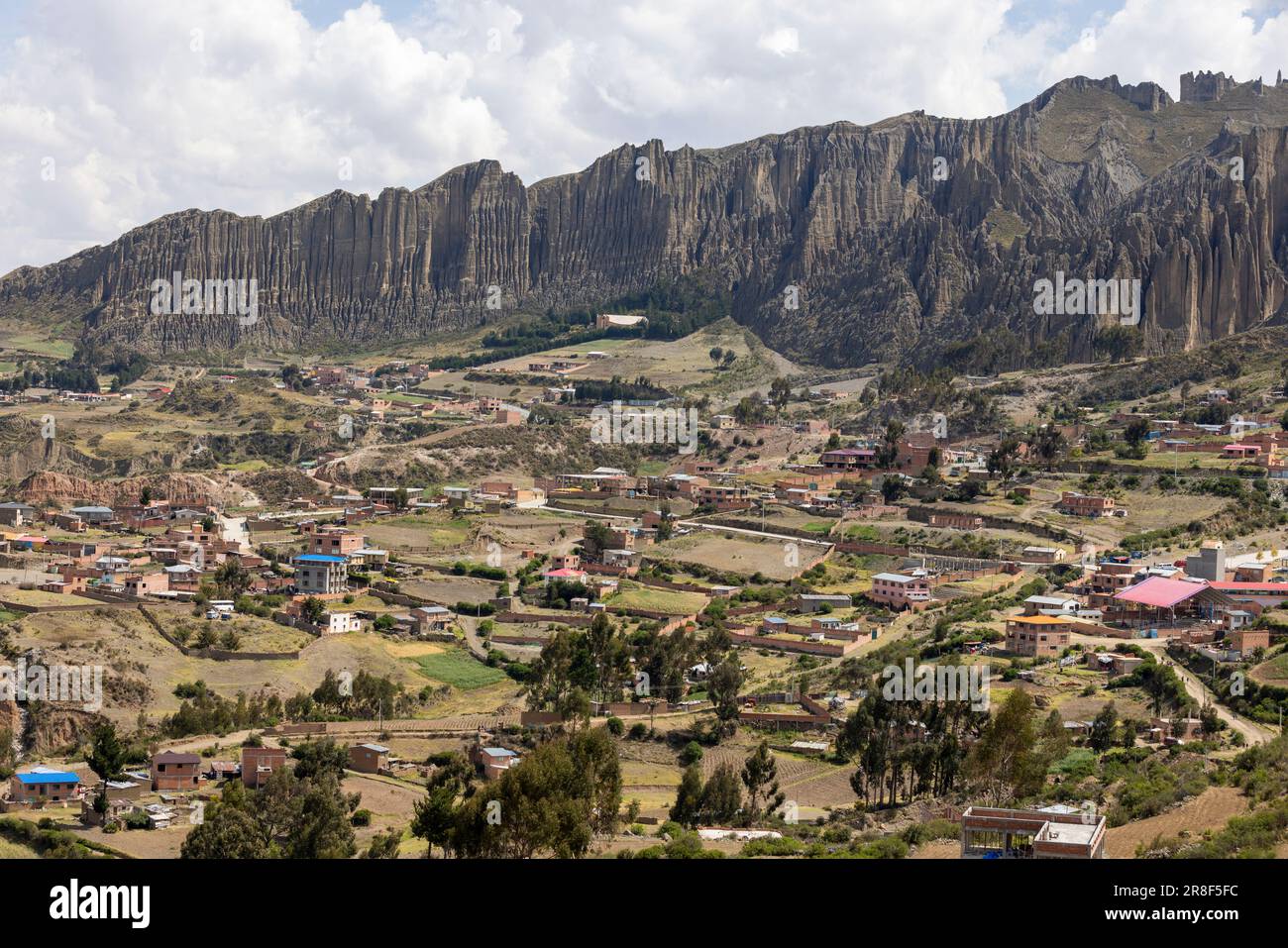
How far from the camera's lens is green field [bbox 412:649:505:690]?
211 feet

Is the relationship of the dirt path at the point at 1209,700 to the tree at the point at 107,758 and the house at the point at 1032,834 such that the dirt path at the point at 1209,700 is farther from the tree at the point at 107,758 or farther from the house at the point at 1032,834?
the tree at the point at 107,758

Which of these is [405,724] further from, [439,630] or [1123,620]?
[1123,620]

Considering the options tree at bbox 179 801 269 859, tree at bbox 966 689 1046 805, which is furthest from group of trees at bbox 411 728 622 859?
tree at bbox 966 689 1046 805

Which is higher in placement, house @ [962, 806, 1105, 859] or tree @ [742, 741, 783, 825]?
house @ [962, 806, 1105, 859]

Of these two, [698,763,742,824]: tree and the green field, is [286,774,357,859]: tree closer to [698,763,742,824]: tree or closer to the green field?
[698,763,742,824]: tree

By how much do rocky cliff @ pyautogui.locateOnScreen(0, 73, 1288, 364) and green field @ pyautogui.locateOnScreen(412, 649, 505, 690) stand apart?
79427 mm

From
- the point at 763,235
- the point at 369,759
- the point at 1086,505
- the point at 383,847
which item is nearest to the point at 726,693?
the point at 369,759

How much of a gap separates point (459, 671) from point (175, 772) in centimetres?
1882

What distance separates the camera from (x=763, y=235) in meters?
180
